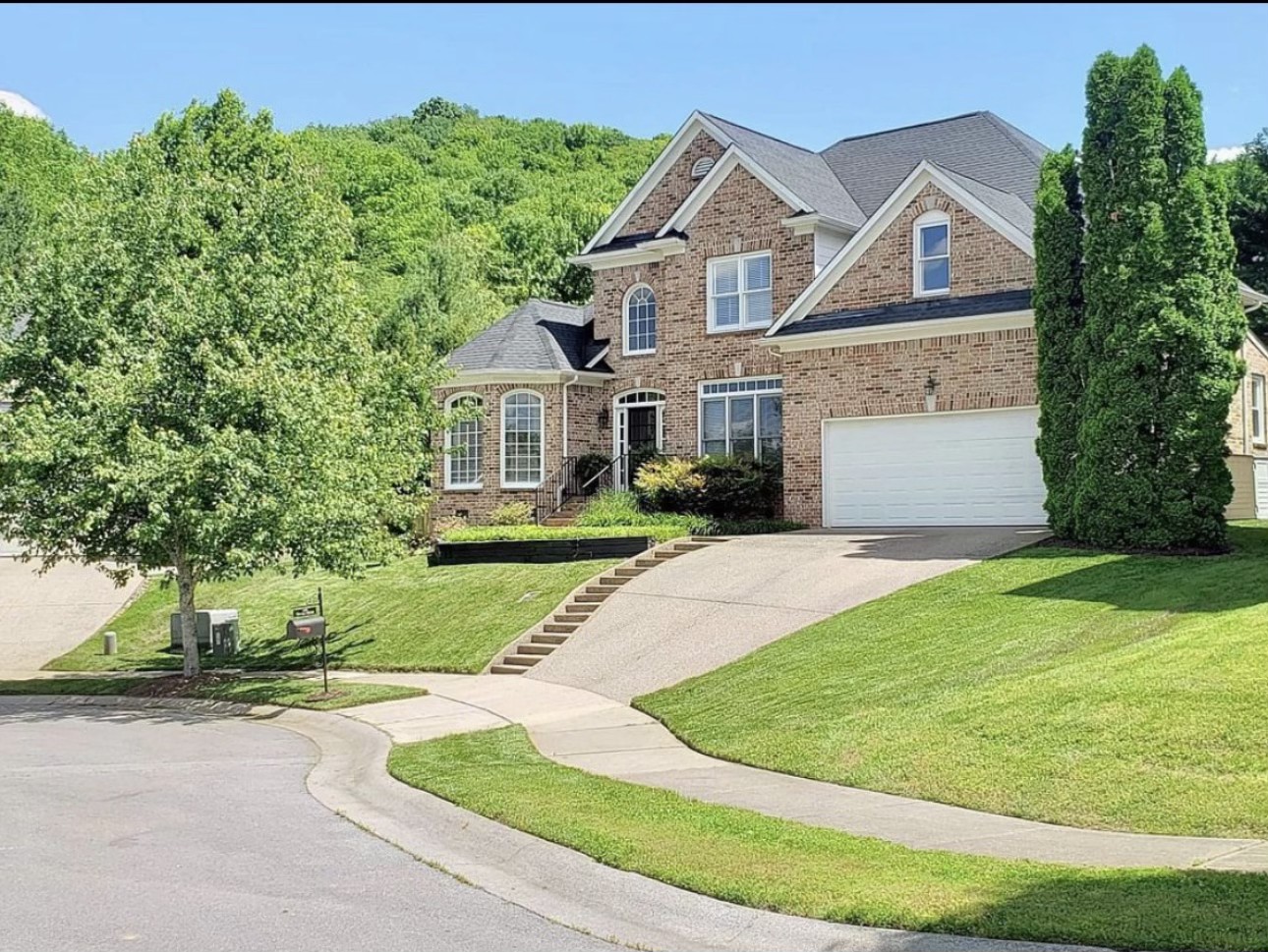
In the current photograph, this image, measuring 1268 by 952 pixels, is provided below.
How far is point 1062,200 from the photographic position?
821 inches

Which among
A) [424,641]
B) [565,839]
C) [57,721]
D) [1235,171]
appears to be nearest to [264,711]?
[57,721]

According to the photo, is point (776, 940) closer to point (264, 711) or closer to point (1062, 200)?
point (264, 711)

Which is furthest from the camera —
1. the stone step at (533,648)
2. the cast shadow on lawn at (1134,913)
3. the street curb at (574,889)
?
the stone step at (533,648)

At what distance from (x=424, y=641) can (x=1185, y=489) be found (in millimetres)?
11618

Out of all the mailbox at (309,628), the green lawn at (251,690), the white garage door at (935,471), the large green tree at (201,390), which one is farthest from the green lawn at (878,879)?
the white garage door at (935,471)

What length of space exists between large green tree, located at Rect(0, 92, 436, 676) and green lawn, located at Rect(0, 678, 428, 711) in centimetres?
111

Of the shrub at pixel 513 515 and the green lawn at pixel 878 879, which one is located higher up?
the shrub at pixel 513 515

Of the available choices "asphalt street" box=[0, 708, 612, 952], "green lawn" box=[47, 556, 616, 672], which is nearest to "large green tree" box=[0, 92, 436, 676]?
"green lawn" box=[47, 556, 616, 672]

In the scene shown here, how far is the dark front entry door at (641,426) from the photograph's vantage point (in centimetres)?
3119

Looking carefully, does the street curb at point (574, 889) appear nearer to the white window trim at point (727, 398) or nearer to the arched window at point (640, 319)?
the white window trim at point (727, 398)

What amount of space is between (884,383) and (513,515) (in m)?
9.26

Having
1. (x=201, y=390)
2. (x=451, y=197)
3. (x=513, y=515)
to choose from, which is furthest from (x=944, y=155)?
(x=451, y=197)

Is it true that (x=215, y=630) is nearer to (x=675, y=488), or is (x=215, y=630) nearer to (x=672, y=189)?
(x=675, y=488)

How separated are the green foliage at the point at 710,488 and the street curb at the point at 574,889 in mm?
15172
